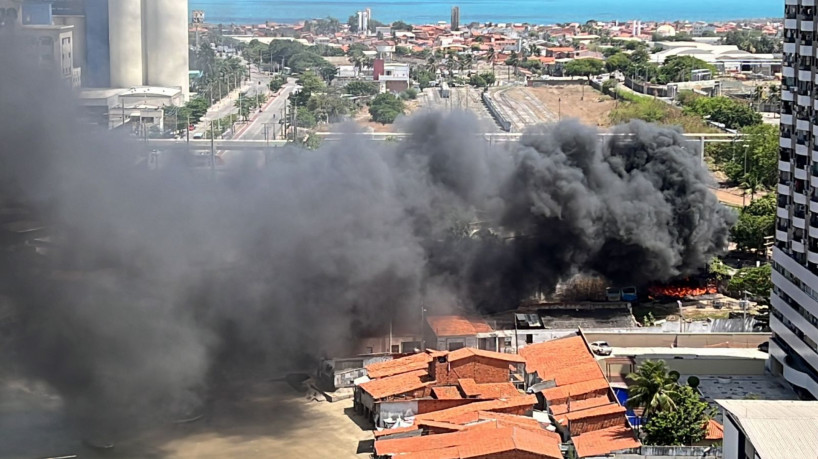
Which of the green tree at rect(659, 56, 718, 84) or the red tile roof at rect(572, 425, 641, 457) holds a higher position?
the green tree at rect(659, 56, 718, 84)

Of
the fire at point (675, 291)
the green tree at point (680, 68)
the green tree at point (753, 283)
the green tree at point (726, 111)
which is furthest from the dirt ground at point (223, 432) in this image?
the green tree at point (680, 68)

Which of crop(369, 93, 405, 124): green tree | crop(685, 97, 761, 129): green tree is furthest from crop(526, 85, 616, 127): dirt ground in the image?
crop(369, 93, 405, 124): green tree

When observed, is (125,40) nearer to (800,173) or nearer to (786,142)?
(786,142)

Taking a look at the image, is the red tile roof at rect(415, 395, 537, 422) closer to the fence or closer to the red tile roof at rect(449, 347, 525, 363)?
the red tile roof at rect(449, 347, 525, 363)

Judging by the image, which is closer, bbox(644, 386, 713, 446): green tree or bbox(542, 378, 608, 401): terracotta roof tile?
bbox(644, 386, 713, 446): green tree

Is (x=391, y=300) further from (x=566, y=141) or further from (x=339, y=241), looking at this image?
(x=566, y=141)

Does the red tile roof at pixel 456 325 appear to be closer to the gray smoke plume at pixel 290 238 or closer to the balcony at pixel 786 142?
the gray smoke plume at pixel 290 238
